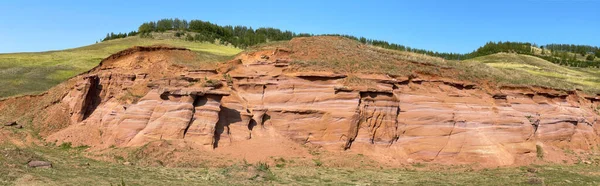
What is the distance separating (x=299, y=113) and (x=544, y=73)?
6409cm

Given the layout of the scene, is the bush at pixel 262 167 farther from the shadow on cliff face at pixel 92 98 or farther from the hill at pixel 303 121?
the shadow on cliff face at pixel 92 98

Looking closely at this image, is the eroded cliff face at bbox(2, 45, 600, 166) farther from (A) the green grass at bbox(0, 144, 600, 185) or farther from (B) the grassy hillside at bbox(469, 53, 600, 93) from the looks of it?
(B) the grassy hillside at bbox(469, 53, 600, 93)

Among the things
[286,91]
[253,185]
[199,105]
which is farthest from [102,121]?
[253,185]

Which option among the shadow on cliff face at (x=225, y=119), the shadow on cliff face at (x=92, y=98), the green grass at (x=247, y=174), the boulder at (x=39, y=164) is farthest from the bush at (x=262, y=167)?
the shadow on cliff face at (x=92, y=98)

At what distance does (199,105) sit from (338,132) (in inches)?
332

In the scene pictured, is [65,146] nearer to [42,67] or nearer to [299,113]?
[299,113]

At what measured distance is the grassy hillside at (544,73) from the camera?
35344 mm

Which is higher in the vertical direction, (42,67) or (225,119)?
(42,67)

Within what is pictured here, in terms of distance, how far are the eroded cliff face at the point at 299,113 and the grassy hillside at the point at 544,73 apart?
18.9 feet

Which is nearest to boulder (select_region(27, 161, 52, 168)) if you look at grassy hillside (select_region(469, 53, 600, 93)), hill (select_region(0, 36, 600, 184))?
hill (select_region(0, 36, 600, 184))

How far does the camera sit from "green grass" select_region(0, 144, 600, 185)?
17.2m

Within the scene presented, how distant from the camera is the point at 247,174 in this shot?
19.8 metres

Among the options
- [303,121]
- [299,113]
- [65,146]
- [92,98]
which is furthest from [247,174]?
[92,98]

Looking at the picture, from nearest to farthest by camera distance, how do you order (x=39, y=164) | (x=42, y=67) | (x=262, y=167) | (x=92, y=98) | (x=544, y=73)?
(x=39, y=164) → (x=262, y=167) → (x=92, y=98) → (x=42, y=67) → (x=544, y=73)
